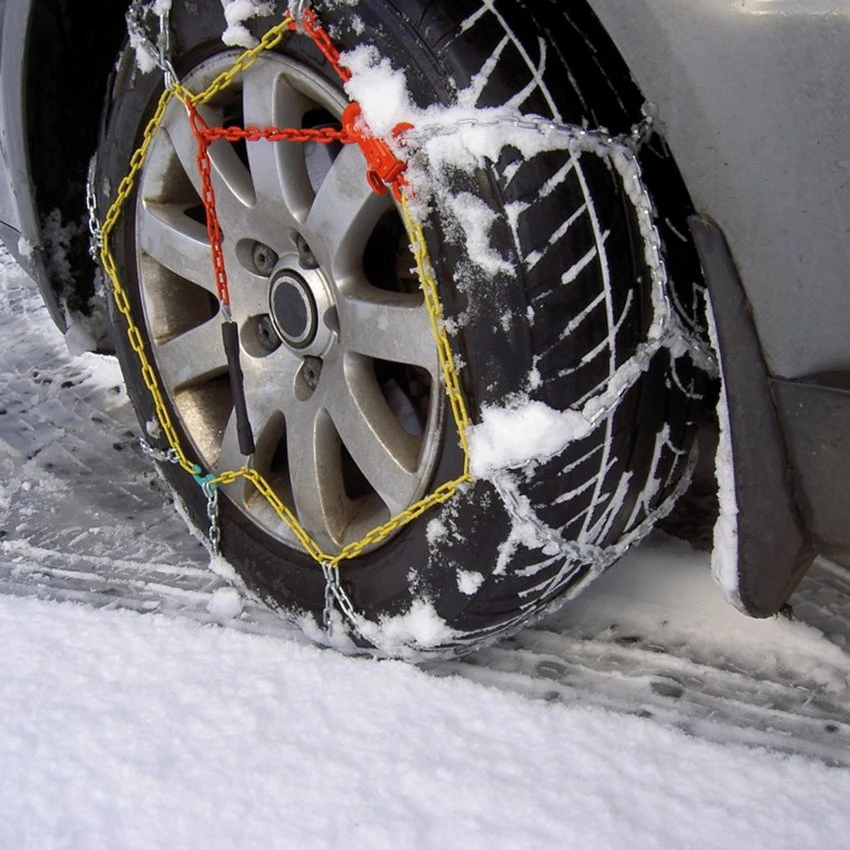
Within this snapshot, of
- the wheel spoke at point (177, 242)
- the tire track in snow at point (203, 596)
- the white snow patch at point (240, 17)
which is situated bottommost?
the tire track in snow at point (203, 596)

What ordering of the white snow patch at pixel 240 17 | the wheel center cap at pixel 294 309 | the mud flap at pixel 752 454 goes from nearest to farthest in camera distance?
the mud flap at pixel 752 454
the white snow patch at pixel 240 17
the wheel center cap at pixel 294 309

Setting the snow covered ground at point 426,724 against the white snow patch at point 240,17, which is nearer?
the snow covered ground at point 426,724

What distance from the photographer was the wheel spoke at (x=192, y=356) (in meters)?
1.92

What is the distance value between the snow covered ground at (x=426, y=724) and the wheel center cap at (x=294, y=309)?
58cm

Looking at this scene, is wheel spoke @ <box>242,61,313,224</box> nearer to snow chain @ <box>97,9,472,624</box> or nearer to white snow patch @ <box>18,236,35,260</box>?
snow chain @ <box>97,9,472,624</box>

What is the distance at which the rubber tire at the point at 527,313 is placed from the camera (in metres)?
1.32

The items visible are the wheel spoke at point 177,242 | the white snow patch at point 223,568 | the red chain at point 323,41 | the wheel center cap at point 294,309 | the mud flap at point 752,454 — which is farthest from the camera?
the white snow patch at point 223,568

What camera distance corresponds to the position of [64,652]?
1.88 metres

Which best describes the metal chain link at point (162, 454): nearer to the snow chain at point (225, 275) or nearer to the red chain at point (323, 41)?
the snow chain at point (225, 275)

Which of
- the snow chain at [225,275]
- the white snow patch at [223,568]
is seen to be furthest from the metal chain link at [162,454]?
the white snow patch at [223,568]

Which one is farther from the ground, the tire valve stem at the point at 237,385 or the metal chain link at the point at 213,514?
the tire valve stem at the point at 237,385

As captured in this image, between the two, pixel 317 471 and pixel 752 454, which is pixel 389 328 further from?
pixel 752 454

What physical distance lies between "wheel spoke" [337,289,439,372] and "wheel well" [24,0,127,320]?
882mm

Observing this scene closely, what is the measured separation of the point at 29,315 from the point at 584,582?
2923 mm
